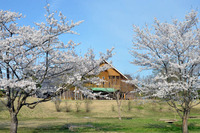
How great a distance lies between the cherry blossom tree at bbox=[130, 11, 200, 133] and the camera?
1291 centimetres

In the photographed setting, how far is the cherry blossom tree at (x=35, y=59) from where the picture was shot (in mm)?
11430

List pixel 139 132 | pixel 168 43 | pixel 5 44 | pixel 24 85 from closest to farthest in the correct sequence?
pixel 24 85
pixel 5 44
pixel 168 43
pixel 139 132

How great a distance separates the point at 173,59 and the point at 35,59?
769 centimetres

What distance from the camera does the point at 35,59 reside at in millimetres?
12727

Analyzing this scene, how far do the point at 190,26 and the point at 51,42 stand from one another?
8.37m

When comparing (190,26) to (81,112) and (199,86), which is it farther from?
(81,112)

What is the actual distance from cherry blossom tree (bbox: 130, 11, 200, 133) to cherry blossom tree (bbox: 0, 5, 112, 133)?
2.76 metres

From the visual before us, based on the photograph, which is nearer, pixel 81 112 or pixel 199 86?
pixel 199 86

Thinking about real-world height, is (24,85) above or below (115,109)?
above

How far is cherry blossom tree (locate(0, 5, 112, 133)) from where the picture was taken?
37.5 feet

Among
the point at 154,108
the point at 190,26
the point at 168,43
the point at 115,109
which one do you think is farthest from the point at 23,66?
the point at 154,108

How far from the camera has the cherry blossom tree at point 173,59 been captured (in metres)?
12.9

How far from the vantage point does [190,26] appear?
48.9ft

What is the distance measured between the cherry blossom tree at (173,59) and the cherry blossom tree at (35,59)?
9.05 feet
